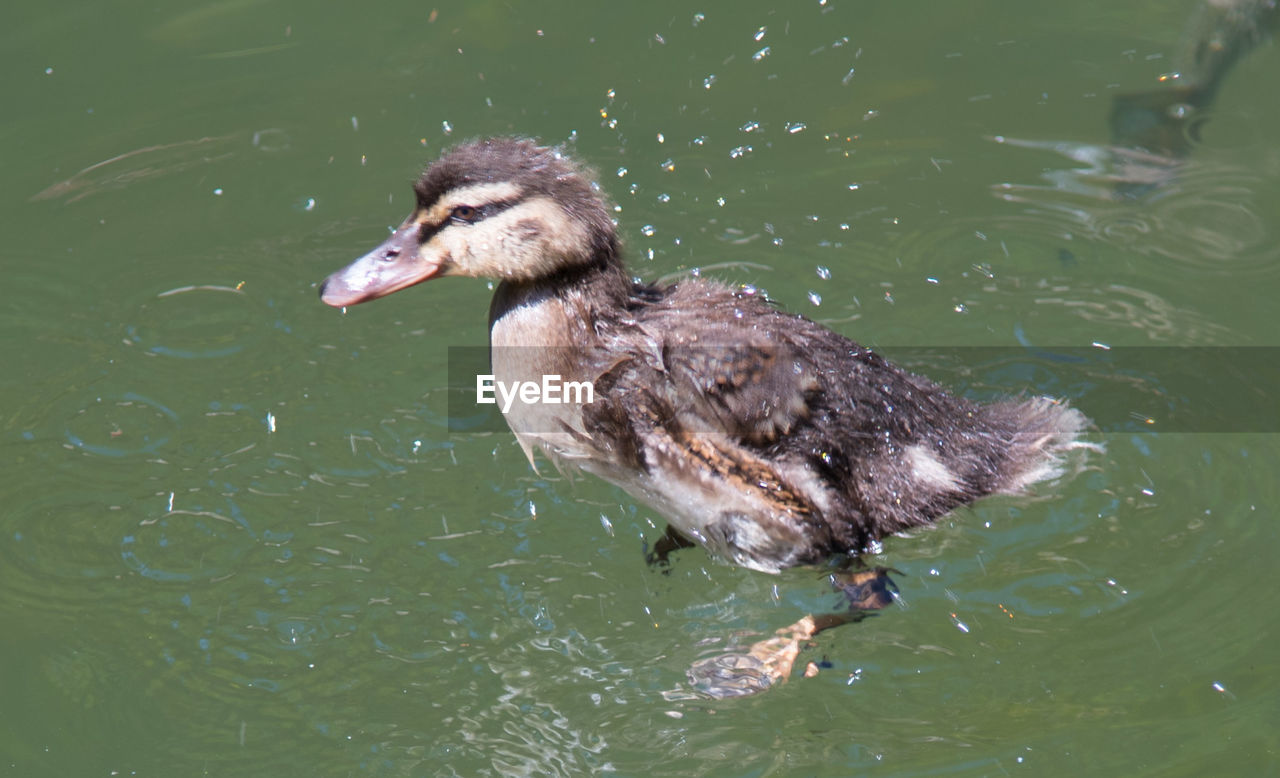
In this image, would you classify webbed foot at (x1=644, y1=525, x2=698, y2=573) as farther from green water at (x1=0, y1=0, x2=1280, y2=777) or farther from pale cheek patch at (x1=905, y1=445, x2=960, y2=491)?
pale cheek patch at (x1=905, y1=445, x2=960, y2=491)

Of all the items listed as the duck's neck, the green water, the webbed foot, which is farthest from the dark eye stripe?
the webbed foot

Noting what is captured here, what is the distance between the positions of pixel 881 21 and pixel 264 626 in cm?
478

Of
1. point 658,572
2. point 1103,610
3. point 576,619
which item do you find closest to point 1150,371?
point 1103,610

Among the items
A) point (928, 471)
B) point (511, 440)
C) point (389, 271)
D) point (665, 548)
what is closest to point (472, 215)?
point (389, 271)

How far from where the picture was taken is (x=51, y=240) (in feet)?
21.2

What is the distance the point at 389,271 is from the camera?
14.7 feet

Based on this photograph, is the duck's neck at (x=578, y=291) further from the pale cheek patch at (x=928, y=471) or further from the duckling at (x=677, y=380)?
the pale cheek patch at (x=928, y=471)

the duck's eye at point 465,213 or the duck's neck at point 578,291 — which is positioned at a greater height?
the duck's eye at point 465,213

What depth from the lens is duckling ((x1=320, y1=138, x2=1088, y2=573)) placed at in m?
4.33

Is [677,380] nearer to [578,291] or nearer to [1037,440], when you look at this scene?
[578,291]

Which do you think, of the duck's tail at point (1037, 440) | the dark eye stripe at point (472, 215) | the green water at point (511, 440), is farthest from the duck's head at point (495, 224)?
the duck's tail at point (1037, 440)

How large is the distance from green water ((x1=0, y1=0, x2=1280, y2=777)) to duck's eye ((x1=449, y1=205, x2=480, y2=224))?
4.53 feet

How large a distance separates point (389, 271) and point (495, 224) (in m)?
0.43

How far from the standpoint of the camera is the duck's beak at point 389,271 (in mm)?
4445
